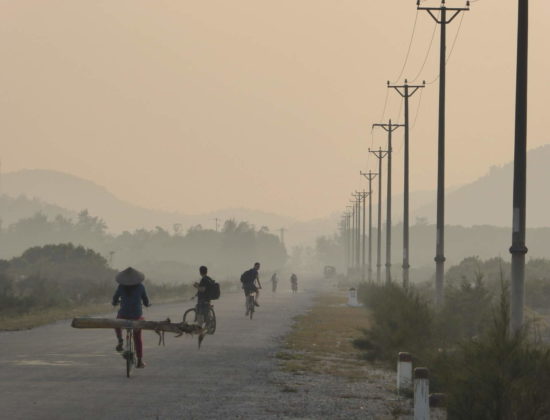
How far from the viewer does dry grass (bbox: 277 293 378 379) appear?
23594mm

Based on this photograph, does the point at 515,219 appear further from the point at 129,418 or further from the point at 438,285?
the point at 438,285

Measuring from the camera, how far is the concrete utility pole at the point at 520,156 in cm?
2234

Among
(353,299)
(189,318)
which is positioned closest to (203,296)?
(189,318)

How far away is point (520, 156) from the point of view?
76.7ft

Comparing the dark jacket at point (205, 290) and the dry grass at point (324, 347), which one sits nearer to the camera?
the dry grass at point (324, 347)

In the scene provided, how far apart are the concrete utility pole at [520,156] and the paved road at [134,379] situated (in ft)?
17.4

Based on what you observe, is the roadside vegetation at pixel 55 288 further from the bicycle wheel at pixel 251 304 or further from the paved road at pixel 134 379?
the paved road at pixel 134 379

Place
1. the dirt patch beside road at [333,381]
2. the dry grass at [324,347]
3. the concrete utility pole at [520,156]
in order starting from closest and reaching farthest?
the dirt patch beside road at [333,381]
the concrete utility pole at [520,156]
the dry grass at [324,347]

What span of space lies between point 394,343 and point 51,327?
14495mm

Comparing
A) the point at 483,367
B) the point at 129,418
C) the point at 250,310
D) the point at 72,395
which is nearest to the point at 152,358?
the point at 72,395

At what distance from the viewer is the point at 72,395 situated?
16906mm

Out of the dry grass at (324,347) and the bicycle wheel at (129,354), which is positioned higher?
the bicycle wheel at (129,354)

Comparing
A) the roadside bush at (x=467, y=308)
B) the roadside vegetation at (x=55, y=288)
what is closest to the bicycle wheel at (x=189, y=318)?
the roadside vegetation at (x=55, y=288)

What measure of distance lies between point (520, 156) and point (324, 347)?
→ 352 inches
